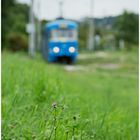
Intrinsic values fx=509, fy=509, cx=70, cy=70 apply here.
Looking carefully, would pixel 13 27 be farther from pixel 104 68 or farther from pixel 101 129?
pixel 101 129

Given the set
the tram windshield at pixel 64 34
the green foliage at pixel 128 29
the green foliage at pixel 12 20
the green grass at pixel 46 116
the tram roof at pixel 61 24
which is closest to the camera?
the green grass at pixel 46 116

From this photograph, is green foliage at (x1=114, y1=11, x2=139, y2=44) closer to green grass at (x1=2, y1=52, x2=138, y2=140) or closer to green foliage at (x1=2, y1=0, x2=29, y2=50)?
green foliage at (x1=2, y1=0, x2=29, y2=50)

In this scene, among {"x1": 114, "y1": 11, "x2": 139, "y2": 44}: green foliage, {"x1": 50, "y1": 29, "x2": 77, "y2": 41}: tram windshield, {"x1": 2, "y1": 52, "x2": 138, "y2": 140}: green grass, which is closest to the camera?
{"x1": 2, "y1": 52, "x2": 138, "y2": 140}: green grass

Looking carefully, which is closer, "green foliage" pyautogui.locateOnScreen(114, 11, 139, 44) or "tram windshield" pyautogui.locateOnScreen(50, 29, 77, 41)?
"tram windshield" pyautogui.locateOnScreen(50, 29, 77, 41)

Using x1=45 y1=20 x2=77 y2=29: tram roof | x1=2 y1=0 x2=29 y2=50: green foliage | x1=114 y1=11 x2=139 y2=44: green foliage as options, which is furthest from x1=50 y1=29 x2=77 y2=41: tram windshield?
x1=114 y1=11 x2=139 y2=44: green foliage

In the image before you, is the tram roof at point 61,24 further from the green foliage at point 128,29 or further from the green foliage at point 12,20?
the green foliage at point 128,29

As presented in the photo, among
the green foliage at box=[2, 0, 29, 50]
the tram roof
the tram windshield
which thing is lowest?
the tram windshield

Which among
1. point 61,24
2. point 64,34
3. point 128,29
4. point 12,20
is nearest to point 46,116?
point 61,24

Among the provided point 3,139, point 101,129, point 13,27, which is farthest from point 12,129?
point 13,27

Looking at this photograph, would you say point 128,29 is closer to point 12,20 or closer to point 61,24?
point 12,20

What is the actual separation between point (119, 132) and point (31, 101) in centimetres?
74

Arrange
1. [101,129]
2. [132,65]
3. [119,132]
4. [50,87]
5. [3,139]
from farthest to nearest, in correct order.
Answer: [132,65] < [50,87] < [119,132] < [101,129] < [3,139]

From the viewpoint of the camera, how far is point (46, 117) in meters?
2.88

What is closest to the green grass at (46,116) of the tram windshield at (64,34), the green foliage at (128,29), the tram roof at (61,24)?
the tram windshield at (64,34)
